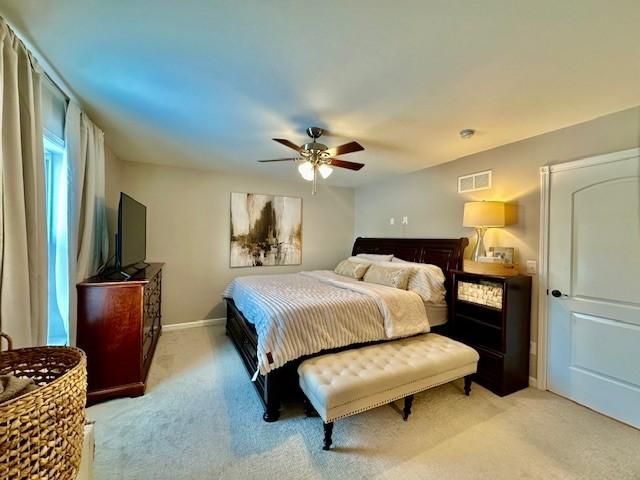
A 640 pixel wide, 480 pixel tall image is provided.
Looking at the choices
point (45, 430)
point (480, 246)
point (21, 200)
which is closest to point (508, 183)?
point (480, 246)

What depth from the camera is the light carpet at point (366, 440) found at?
68.3 inches

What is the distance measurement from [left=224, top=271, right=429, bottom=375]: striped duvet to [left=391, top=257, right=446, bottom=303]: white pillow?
19 cm

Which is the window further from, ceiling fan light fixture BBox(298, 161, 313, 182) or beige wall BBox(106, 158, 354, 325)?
ceiling fan light fixture BBox(298, 161, 313, 182)

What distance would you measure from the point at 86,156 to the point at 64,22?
136cm

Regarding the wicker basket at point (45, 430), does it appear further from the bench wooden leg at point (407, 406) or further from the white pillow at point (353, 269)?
the white pillow at point (353, 269)

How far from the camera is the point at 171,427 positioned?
6.84 ft

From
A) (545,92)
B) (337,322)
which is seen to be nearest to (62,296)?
(337,322)

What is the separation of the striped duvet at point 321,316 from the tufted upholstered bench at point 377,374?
0.13 metres

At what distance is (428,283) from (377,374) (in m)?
1.56

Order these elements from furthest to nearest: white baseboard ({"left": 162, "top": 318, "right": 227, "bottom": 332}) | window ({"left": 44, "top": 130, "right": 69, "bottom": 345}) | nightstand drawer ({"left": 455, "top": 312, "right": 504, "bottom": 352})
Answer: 1. white baseboard ({"left": 162, "top": 318, "right": 227, "bottom": 332})
2. nightstand drawer ({"left": 455, "top": 312, "right": 504, "bottom": 352})
3. window ({"left": 44, "top": 130, "right": 69, "bottom": 345})

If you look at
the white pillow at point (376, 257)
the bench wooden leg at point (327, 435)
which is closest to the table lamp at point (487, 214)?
the white pillow at point (376, 257)

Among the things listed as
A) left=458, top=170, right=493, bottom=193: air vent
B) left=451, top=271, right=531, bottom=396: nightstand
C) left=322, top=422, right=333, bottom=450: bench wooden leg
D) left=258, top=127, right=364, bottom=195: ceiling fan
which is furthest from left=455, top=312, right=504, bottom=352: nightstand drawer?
left=258, top=127, right=364, bottom=195: ceiling fan

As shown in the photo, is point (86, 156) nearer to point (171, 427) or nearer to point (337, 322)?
point (171, 427)

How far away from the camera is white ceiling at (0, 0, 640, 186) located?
1329mm
